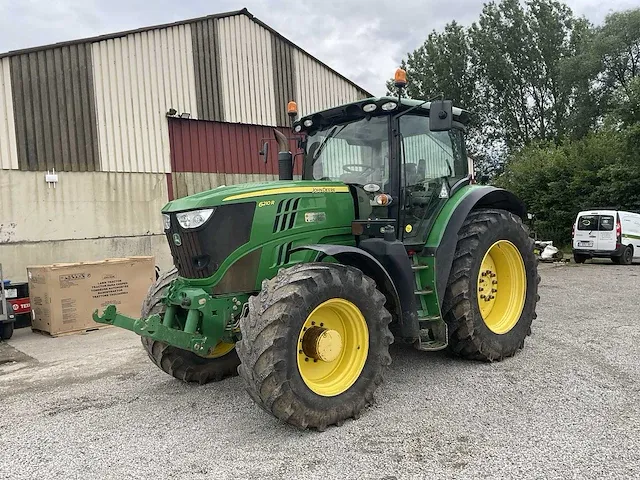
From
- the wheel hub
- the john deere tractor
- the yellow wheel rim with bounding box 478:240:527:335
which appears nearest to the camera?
the john deere tractor

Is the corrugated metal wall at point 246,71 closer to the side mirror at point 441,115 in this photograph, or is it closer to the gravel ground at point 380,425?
the gravel ground at point 380,425

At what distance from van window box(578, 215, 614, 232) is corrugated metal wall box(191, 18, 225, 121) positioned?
10.5 metres

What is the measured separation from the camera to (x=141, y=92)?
1171cm

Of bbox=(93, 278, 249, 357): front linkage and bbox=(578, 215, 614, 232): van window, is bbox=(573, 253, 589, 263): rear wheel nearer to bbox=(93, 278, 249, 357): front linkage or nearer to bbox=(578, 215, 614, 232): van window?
bbox=(578, 215, 614, 232): van window

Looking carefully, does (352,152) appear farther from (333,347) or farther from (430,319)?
(333,347)

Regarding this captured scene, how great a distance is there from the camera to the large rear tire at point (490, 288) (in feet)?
16.6

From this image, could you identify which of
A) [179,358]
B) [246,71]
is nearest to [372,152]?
[179,358]

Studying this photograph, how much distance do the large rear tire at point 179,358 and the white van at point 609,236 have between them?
1367 centimetres

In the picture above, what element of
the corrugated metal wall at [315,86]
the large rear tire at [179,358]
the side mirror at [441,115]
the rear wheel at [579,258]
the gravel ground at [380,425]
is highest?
the corrugated metal wall at [315,86]

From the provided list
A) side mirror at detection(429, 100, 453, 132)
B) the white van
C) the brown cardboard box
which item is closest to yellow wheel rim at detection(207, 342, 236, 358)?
side mirror at detection(429, 100, 453, 132)

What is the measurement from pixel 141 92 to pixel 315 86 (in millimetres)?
4554

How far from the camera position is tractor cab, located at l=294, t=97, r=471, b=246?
4.95 m

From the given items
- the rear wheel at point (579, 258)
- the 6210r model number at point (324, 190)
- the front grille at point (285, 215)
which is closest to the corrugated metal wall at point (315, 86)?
the rear wheel at point (579, 258)

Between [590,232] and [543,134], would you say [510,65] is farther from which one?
[590,232]
